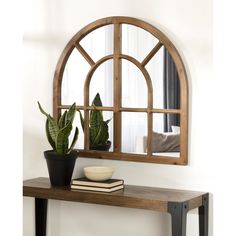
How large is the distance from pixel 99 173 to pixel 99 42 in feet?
3.17

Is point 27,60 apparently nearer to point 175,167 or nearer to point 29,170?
point 29,170

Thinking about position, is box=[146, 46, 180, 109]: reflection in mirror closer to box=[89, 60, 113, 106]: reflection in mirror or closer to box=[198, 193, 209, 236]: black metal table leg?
box=[89, 60, 113, 106]: reflection in mirror

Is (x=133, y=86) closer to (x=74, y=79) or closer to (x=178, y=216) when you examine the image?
(x=74, y=79)

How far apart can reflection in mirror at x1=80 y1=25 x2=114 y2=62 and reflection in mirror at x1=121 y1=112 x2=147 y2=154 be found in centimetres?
48

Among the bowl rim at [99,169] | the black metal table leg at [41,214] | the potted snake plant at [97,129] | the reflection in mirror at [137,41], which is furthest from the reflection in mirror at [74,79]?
the black metal table leg at [41,214]

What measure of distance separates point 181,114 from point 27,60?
1.36 m

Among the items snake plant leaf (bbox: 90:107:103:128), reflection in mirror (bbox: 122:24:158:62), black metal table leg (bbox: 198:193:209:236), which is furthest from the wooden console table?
reflection in mirror (bbox: 122:24:158:62)

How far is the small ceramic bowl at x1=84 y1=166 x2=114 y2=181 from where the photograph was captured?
389cm

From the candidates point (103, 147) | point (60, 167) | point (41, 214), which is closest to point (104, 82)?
point (103, 147)

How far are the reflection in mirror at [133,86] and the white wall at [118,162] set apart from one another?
34 centimetres

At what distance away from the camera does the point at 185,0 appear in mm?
3781

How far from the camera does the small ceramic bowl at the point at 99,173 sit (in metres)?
3.89

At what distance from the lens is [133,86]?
3998 millimetres

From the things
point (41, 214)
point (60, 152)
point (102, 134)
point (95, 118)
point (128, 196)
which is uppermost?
point (95, 118)
